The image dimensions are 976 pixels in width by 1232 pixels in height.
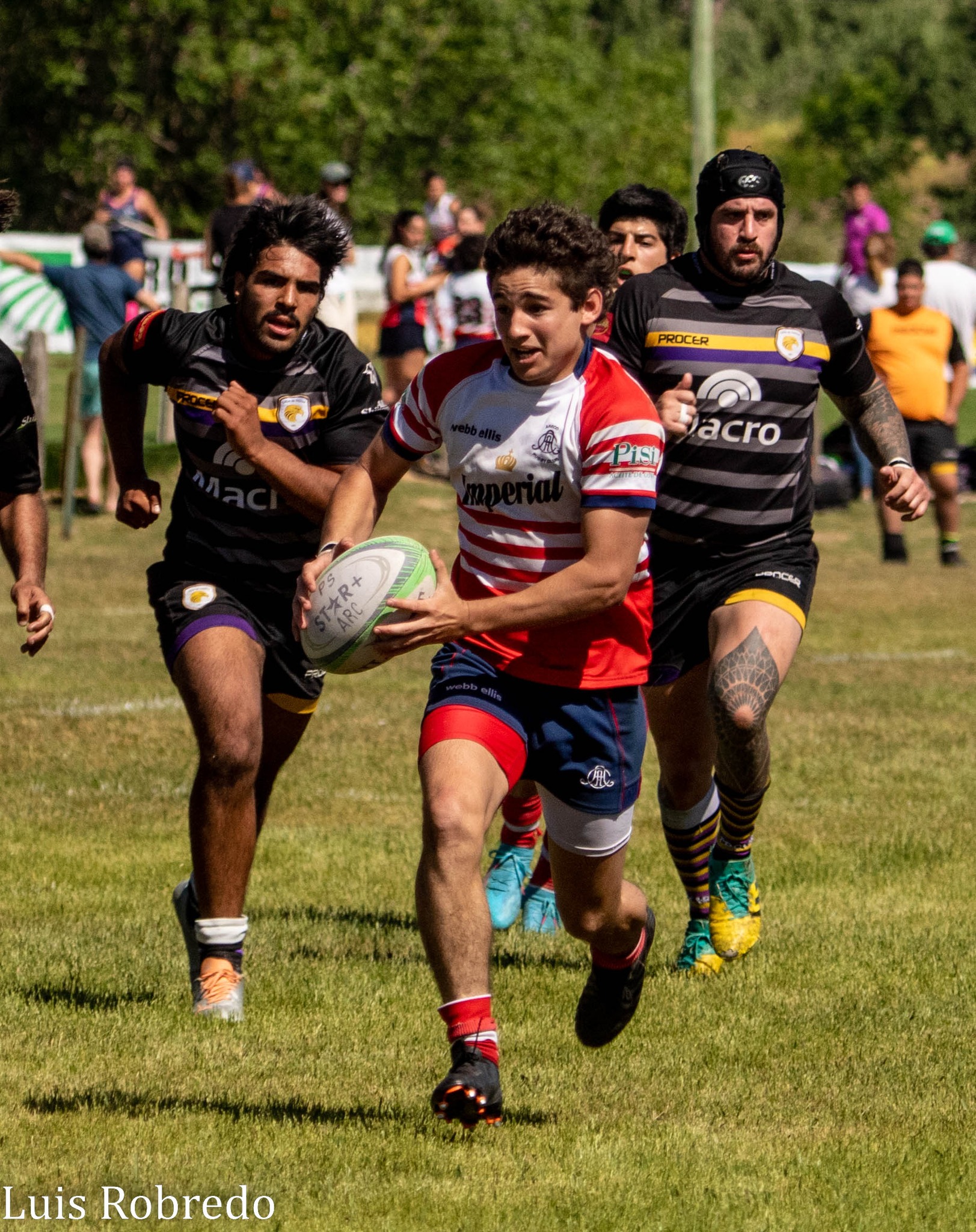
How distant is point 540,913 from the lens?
23.8 ft

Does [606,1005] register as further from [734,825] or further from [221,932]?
[734,825]

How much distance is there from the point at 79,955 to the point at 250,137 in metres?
39.9

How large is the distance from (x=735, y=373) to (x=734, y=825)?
5.03ft

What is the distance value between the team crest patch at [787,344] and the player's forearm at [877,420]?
0.33 m

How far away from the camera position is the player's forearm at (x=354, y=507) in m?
5.23

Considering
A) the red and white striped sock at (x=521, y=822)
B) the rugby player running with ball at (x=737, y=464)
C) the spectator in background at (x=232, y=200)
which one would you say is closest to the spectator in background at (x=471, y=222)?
the spectator in background at (x=232, y=200)

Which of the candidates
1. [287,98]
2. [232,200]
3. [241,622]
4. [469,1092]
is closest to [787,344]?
[241,622]

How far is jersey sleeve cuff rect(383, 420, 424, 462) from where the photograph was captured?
532 cm

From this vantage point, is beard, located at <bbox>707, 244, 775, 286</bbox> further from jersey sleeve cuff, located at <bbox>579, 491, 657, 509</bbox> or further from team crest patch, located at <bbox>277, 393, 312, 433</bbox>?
jersey sleeve cuff, located at <bbox>579, 491, 657, 509</bbox>

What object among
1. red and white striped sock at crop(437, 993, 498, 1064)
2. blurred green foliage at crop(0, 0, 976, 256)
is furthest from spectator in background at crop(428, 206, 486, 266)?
blurred green foliage at crop(0, 0, 976, 256)

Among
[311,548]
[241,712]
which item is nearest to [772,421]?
[311,548]

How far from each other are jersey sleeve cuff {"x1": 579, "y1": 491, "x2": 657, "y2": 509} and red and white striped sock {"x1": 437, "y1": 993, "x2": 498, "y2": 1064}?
3.88 feet

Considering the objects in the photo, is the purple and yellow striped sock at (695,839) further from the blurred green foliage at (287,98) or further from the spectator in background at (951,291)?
the blurred green foliage at (287,98)

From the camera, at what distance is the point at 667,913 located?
7387mm
